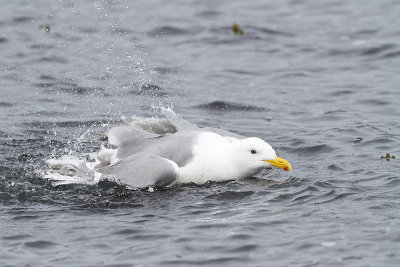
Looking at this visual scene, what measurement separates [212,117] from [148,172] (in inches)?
141

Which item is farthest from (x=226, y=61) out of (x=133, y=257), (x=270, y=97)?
(x=133, y=257)

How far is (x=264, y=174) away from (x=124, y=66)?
178 inches

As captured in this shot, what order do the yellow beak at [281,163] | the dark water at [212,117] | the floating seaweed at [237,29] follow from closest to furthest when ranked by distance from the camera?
the dark water at [212,117]
the yellow beak at [281,163]
the floating seaweed at [237,29]

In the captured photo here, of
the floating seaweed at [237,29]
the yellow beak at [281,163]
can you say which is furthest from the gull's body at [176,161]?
the floating seaweed at [237,29]

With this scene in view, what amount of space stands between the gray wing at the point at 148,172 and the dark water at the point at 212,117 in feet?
0.41

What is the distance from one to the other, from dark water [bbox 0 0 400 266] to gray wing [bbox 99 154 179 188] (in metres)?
0.12

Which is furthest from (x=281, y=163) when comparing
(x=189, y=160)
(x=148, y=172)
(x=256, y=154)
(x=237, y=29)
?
(x=237, y=29)

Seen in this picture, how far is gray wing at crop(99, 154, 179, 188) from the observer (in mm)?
7977

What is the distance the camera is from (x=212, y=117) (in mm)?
11461

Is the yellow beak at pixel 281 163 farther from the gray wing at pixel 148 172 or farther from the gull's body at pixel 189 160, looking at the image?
the gray wing at pixel 148 172

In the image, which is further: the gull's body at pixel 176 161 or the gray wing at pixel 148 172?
the gull's body at pixel 176 161

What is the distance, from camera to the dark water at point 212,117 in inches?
263

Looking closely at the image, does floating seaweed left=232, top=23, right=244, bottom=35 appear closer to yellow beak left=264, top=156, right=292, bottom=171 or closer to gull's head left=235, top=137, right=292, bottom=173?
gull's head left=235, top=137, right=292, bottom=173

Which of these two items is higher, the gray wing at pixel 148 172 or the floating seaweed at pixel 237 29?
the floating seaweed at pixel 237 29
